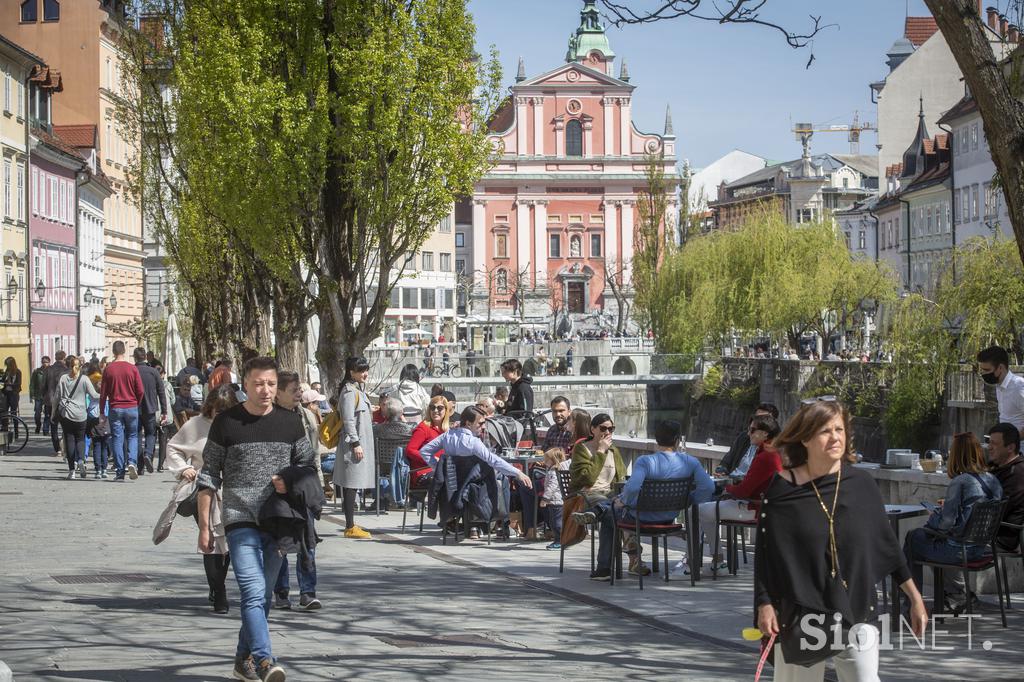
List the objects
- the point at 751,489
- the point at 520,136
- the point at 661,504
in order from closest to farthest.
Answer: the point at 751,489
the point at 661,504
the point at 520,136

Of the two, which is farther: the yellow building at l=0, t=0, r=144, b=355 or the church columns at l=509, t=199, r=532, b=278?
the church columns at l=509, t=199, r=532, b=278

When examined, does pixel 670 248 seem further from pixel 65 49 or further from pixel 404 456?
pixel 404 456

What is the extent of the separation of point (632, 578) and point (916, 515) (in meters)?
2.66

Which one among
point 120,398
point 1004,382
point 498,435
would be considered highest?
point 1004,382

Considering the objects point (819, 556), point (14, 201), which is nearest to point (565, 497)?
point (819, 556)

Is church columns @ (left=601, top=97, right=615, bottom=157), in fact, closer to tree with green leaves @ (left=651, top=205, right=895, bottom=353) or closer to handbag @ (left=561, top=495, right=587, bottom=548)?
tree with green leaves @ (left=651, top=205, right=895, bottom=353)

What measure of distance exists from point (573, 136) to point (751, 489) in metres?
95.7

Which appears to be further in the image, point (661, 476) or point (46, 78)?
point (46, 78)

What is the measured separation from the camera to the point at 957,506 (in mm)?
10070

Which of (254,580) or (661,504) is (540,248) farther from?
(254,580)

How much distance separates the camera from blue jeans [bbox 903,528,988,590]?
396 inches

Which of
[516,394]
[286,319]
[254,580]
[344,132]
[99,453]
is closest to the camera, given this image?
[254,580]

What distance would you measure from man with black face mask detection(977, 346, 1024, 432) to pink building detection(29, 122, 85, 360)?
41247 millimetres

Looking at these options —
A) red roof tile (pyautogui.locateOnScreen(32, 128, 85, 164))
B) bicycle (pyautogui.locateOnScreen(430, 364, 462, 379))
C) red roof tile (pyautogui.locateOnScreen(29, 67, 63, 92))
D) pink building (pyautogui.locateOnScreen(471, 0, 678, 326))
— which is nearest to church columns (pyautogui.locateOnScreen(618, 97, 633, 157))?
pink building (pyautogui.locateOnScreen(471, 0, 678, 326))
